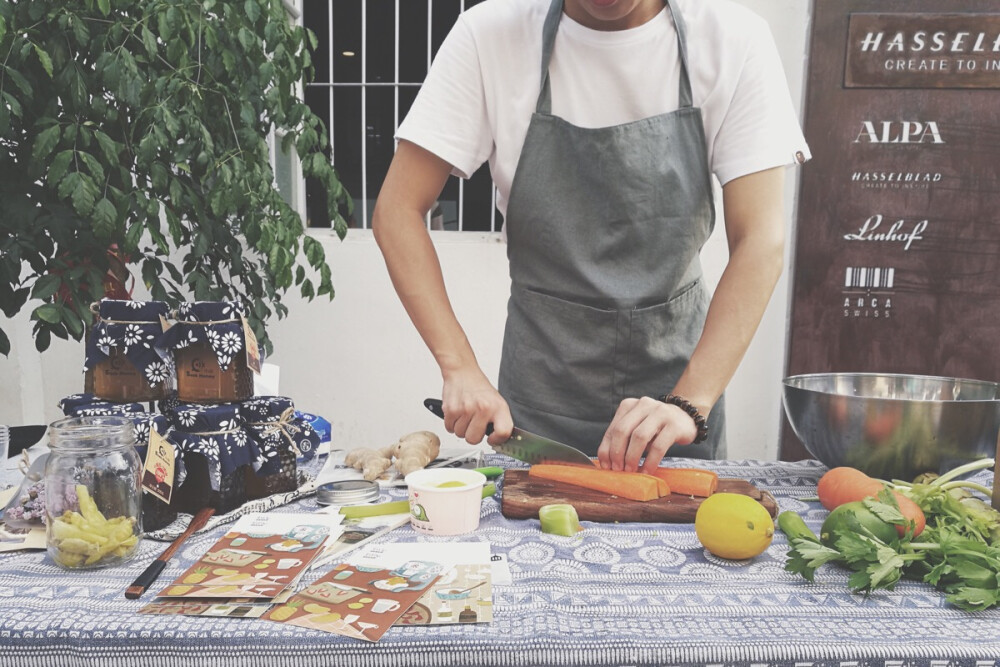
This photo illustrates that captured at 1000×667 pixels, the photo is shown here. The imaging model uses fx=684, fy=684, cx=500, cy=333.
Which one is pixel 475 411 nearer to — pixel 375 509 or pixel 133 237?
pixel 375 509

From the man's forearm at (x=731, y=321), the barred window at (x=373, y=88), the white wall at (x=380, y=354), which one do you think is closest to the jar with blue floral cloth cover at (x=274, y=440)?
the man's forearm at (x=731, y=321)

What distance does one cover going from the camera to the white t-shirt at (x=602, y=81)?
1369mm

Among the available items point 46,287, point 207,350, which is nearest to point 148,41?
point 46,287

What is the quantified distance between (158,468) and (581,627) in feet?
1.91

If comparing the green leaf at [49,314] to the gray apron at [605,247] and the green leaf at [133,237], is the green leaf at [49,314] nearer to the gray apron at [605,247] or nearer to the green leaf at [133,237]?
the green leaf at [133,237]

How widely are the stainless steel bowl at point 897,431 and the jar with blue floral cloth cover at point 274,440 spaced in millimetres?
864

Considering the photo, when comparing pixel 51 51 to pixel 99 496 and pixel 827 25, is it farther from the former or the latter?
pixel 827 25

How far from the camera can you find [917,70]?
2898 mm

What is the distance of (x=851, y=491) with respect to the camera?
100 cm

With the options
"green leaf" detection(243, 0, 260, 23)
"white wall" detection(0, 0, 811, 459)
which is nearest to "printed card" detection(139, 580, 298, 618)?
"green leaf" detection(243, 0, 260, 23)

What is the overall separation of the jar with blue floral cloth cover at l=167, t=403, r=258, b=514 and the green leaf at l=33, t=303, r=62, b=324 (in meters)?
0.84

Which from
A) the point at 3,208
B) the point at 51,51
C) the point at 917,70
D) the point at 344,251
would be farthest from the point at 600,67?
the point at 917,70

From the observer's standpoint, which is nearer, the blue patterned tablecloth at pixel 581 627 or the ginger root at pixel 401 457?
the blue patterned tablecloth at pixel 581 627

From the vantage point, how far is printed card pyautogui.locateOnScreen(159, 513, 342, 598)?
77 cm
